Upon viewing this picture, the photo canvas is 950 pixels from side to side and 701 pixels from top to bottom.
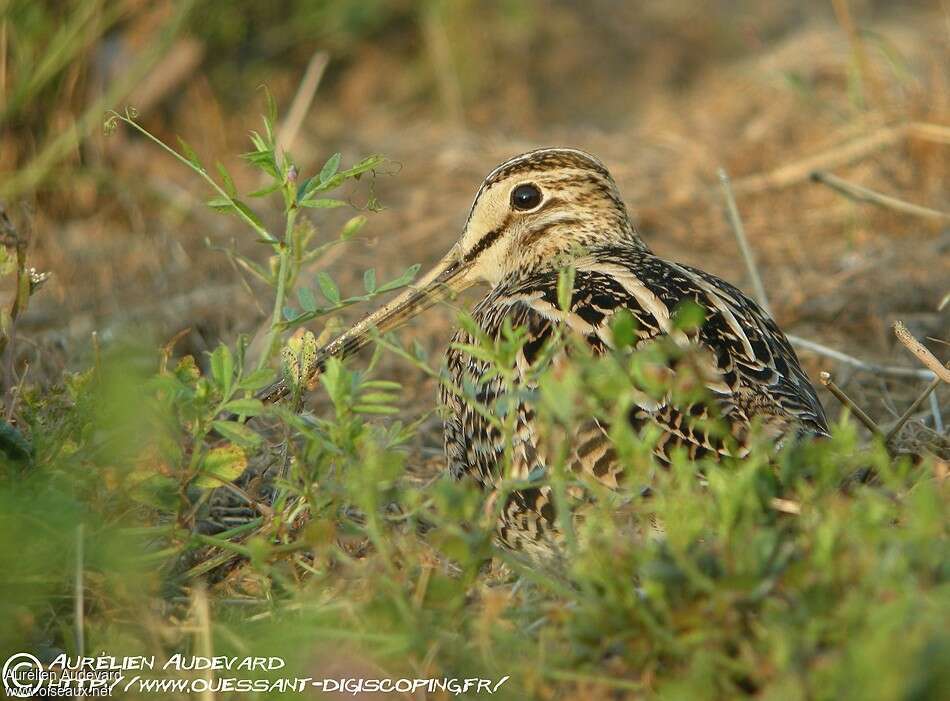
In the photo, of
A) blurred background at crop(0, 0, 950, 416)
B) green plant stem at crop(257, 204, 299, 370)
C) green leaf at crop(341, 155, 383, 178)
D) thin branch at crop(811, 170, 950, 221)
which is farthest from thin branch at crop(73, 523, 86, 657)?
thin branch at crop(811, 170, 950, 221)

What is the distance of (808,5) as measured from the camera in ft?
34.5

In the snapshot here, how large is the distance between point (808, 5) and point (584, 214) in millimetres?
6914

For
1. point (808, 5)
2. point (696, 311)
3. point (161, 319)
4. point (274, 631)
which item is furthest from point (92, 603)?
point (808, 5)

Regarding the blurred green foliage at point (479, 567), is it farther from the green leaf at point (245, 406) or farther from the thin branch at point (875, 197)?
the thin branch at point (875, 197)

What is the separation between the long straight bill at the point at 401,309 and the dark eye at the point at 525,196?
10.8 inches

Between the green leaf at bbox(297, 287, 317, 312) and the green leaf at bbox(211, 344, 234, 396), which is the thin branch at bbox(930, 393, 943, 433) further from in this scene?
the green leaf at bbox(211, 344, 234, 396)

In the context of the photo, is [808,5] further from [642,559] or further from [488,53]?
[642,559]

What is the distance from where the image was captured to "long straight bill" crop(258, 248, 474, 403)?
3852 mm

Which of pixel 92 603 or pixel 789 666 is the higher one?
pixel 789 666

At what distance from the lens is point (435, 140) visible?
812 centimetres

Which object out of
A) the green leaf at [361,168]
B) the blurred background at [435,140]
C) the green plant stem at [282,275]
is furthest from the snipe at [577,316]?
the blurred background at [435,140]

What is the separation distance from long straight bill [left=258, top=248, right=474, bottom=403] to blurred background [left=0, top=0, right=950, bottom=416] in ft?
3.38

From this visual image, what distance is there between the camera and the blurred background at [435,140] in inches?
227

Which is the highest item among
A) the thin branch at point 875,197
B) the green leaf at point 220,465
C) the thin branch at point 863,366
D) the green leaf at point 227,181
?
the green leaf at point 227,181
